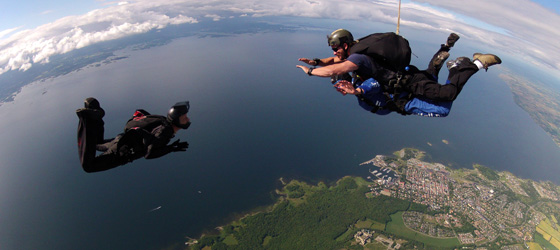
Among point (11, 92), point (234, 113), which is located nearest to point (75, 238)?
point (234, 113)

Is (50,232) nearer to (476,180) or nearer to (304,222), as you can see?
(304,222)

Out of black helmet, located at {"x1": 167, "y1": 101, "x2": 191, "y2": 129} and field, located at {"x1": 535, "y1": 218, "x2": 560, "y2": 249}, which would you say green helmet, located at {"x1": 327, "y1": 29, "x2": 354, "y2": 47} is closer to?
black helmet, located at {"x1": 167, "y1": 101, "x2": 191, "y2": 129}

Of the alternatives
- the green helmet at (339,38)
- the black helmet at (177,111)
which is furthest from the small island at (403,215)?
the green helmet at (339,38)

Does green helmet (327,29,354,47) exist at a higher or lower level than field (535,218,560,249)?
higher

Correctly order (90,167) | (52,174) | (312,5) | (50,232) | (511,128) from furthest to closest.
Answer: (312,5) → (511,128) → (52,174) → (50,232) → (90,167)

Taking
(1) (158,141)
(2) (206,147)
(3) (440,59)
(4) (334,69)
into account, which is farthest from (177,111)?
(2) (206,147)

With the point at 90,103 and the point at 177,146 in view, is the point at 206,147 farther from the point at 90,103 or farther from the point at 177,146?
the point at 90,103

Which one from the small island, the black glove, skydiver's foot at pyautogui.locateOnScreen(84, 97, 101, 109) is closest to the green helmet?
the black glove
